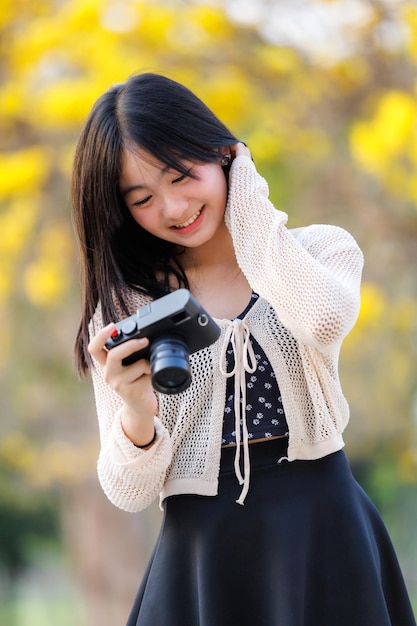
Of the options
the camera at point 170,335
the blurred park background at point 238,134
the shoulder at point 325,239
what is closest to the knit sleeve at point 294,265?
the shoulder at point 325,239

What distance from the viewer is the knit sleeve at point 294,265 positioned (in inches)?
63.1

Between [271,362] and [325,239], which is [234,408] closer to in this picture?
[271,362]

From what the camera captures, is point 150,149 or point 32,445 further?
point 32,445

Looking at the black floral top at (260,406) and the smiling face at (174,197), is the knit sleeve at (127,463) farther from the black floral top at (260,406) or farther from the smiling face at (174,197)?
the smiling face at (174,197)

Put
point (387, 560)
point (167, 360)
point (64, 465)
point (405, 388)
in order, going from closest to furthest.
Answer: point (167, 360)
point (387, 560)
point (405, 388)
point (64, 465)

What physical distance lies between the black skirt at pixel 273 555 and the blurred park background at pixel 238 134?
3310 mm

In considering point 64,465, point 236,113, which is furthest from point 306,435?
point 64,465

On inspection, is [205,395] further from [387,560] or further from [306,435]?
[387,560]

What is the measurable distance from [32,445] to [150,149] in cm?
598

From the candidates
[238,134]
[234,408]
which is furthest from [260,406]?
[238,134]

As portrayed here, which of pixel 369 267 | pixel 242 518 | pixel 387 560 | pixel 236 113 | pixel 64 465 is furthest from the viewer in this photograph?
pixel 64 465

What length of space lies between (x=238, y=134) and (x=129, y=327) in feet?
13.2

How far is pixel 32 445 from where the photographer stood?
739 cm

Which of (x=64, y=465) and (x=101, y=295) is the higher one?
(x=64, y=465)
